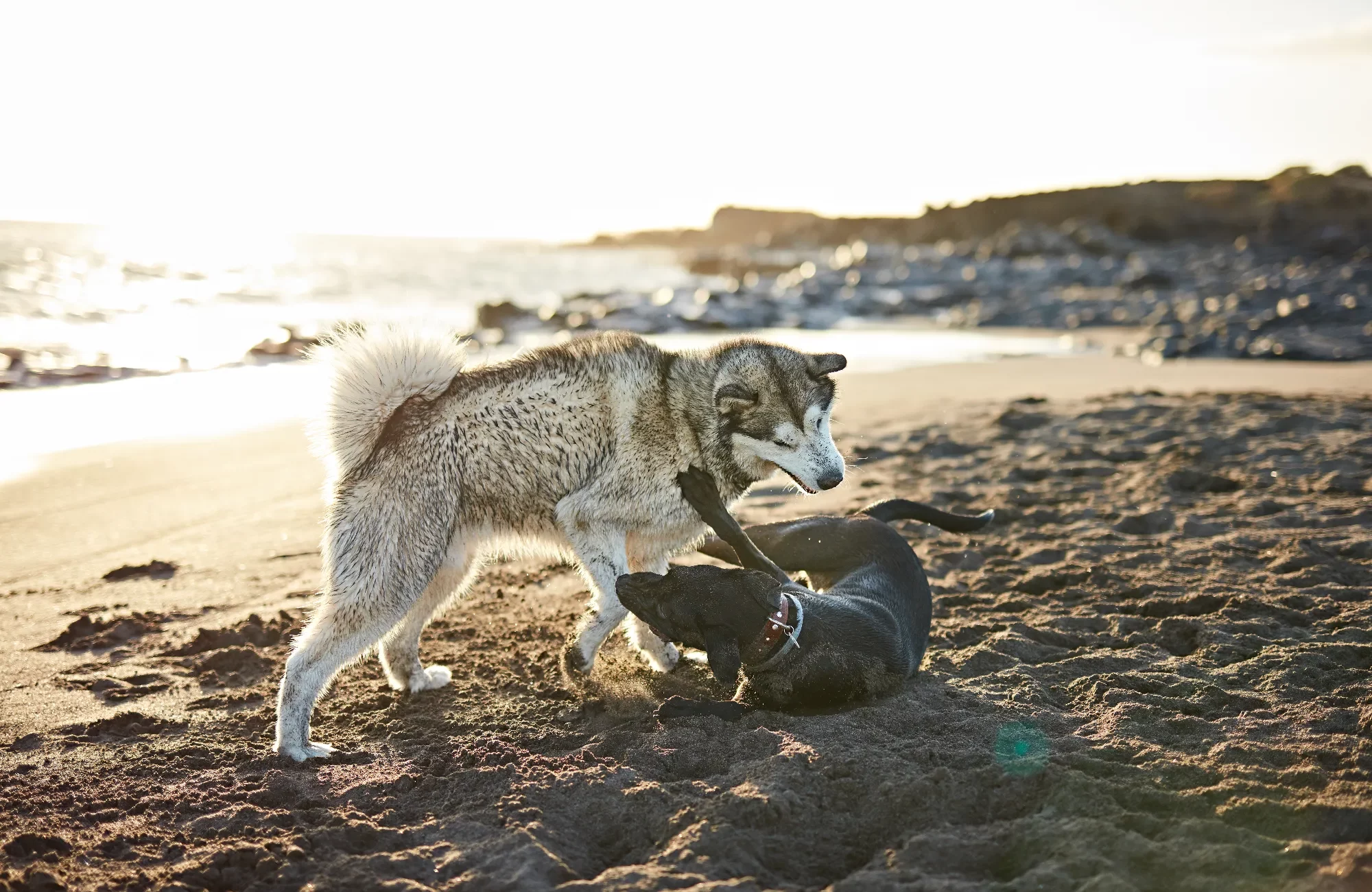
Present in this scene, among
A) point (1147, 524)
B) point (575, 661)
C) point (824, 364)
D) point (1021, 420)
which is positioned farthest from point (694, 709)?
point (1021, 420)

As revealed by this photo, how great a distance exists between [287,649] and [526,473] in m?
1.63

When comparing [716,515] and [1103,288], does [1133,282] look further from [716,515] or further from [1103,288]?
[716,515]

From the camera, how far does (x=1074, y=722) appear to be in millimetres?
3910

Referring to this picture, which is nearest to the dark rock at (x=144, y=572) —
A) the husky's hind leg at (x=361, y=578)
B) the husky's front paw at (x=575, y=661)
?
the husky's hind leg at (x=361, y=578)

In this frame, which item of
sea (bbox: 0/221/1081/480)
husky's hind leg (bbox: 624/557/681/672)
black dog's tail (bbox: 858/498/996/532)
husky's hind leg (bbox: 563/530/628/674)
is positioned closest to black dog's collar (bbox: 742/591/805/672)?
husky's hind leg (bbox: 563/530/628/674)

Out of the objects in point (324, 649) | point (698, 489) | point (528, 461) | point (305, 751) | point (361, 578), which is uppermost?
point (528, 461)

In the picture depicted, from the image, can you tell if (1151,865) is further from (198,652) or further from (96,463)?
(96,463)

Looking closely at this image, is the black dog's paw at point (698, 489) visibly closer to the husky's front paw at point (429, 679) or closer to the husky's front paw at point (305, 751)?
the husky's front paw at point (429, 679)

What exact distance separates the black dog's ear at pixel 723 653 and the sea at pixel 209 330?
202cm

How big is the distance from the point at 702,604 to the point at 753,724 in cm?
55

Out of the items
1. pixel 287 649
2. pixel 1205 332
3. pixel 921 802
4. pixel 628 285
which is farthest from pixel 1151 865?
pixel 628 285

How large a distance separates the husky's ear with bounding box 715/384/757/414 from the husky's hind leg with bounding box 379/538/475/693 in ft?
4.43

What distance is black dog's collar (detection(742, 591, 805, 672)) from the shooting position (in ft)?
13.8

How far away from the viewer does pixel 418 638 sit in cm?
479
